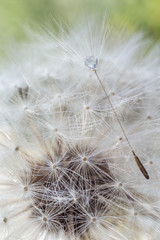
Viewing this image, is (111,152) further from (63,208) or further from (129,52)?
(129,52)

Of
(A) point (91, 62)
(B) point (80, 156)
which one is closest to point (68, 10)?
(A) point (91, 62)

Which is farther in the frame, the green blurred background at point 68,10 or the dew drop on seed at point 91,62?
the green blurred background at point 68,10

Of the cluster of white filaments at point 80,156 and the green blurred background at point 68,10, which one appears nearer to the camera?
the cluster of white filaments at point 80,156

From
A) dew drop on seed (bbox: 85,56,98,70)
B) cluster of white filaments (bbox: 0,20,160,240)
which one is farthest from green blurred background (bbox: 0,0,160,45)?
dew drop on seed (bbox: 85,56,98,70)

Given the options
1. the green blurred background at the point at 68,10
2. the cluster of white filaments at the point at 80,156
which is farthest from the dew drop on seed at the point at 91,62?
the green blurred background at the point at 68,10

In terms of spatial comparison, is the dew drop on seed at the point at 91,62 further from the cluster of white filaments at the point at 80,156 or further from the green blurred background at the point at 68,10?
the green blurred background at the point at 68,10

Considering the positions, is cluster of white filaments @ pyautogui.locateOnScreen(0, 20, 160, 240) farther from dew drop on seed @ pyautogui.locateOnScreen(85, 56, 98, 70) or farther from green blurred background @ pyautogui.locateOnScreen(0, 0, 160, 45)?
green blurred background @ pyautogui.locateOnScreen(0, 0, 160, 45)

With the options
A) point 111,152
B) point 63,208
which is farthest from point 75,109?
point 63,208

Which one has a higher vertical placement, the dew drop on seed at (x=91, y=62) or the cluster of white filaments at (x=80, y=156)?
the dew drop on seed at (x=91, y=62)

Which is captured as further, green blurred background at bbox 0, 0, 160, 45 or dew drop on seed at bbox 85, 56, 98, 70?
green blurred background at bbox 0, 0, 160, 45

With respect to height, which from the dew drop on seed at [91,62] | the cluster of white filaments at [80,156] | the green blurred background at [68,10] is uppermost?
the green blurred background at [68,10]
